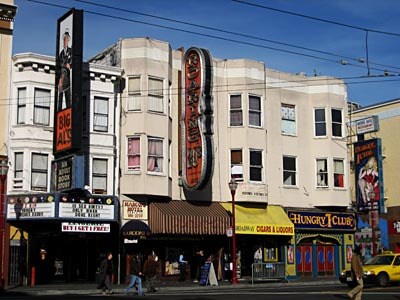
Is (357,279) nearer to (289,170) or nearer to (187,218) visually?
(187,218)

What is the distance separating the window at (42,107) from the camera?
33.2m

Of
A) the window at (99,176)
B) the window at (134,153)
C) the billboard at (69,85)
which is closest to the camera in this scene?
the billboard at (69,85)

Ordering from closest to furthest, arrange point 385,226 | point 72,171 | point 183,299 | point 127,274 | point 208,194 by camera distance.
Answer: point 183,299
point 72,171
point 127,274
point 208,194
point 385,226

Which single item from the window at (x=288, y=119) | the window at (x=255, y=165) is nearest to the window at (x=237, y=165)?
the window at (x=255, y=165)

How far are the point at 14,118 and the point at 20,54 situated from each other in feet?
10.3

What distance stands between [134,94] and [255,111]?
305 inches

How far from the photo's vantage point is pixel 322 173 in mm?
41969

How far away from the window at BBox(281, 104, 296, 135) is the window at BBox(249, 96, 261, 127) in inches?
89.9

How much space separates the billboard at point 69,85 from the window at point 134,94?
3.80 metres

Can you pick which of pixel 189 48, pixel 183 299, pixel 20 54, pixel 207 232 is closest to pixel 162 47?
pixel 189 48

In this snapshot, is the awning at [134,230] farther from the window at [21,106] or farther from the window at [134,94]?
the window at [21,106]

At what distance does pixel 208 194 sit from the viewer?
3775cm

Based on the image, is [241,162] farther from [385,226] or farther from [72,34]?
[385,226]

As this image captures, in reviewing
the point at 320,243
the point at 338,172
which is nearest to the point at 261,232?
the point at 320,243
